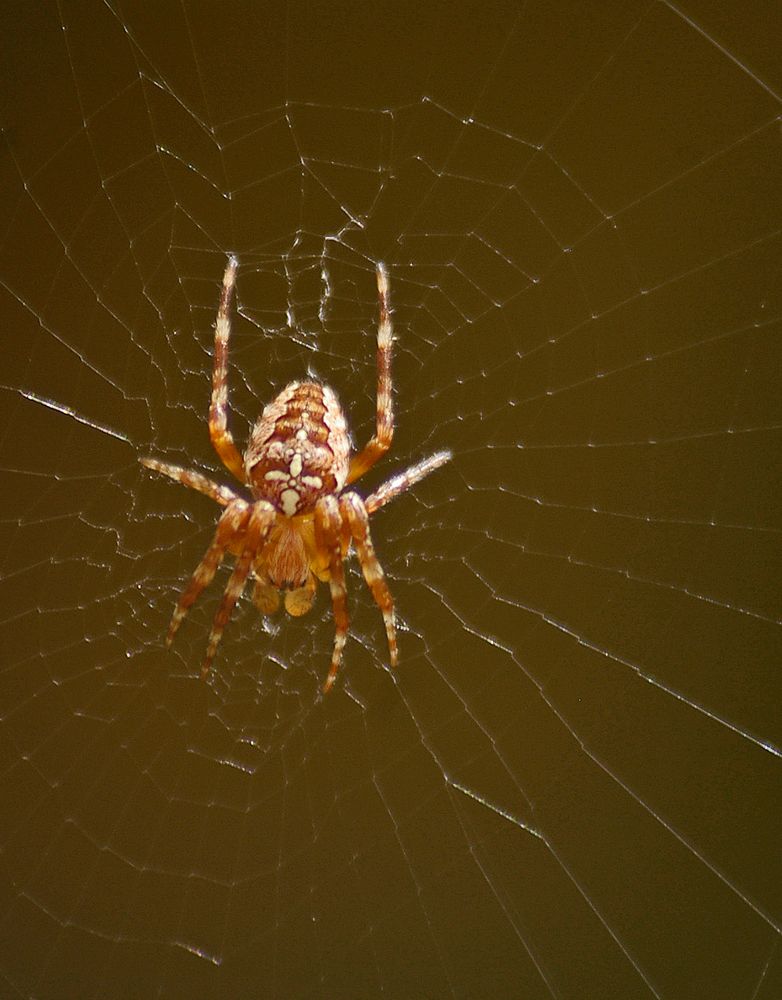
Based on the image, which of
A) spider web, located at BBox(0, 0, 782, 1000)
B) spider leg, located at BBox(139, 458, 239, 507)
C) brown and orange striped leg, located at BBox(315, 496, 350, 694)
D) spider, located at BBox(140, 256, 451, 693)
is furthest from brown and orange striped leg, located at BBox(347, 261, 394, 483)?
spider leg, located at BBox(139, 458, 239, 507)

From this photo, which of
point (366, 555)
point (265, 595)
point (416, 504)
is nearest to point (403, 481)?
point (366, 555)

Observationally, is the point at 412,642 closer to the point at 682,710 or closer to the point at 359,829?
the point at 359,829

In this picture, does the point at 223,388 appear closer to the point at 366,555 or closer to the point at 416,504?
the point at 366,555

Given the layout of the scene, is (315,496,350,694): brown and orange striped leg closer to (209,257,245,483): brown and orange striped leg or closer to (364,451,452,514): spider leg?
(364,451,452,514): spider leg

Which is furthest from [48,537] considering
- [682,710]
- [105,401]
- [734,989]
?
[734,989]

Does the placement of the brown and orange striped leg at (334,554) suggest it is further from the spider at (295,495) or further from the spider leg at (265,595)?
the spider leg at (265,595)

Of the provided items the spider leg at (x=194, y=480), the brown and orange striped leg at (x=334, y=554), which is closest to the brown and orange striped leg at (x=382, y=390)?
the brown and orange striped leg at (x=334, y=554)
